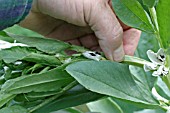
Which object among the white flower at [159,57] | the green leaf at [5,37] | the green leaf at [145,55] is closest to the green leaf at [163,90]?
the green leaf at [145,55]

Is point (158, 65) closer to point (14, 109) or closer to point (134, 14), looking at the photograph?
point (134, 14)

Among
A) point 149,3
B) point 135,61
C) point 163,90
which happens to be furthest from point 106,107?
point 149,3

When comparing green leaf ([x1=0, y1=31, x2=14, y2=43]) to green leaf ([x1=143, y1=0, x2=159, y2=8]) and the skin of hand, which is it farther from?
green leaf ([x1=143, y1=0, x2=159, y2=8])

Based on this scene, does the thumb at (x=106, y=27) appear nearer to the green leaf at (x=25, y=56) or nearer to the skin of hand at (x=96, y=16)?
the skin of hand at (x=96, y=16)

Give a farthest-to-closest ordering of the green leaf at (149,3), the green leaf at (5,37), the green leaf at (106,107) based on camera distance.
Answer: the green leaf at (106,107)
the green leaf at (5,37)
the green leaf at (149,3)

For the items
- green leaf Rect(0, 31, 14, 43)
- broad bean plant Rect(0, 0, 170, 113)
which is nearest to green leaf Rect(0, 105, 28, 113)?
broad bean plant Rect(0, 0, 170, 113)
